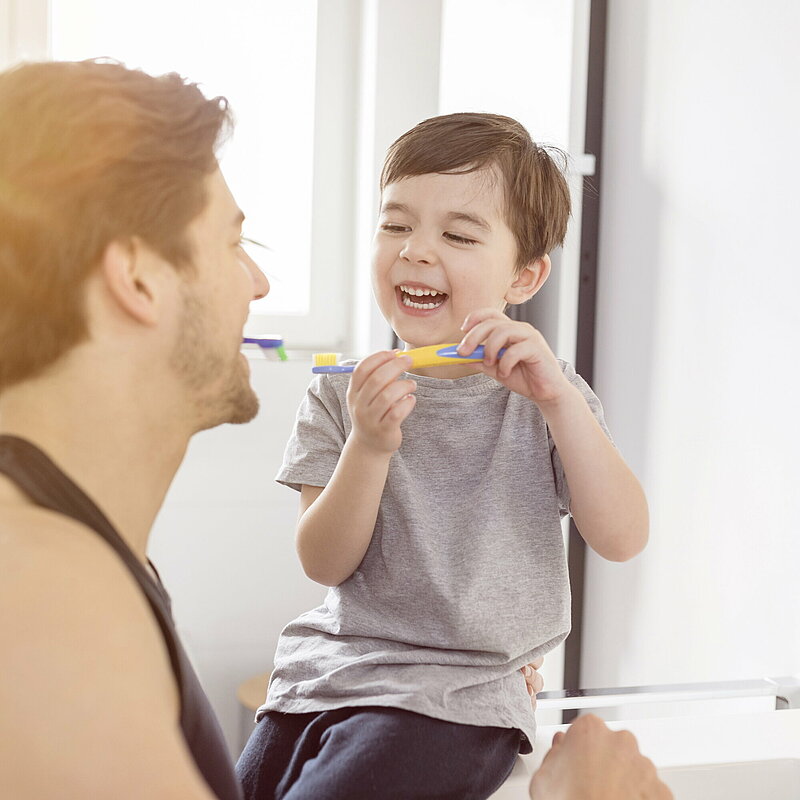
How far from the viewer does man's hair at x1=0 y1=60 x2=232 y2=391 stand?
498 millimetres

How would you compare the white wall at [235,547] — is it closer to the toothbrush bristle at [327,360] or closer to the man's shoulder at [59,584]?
the toothbrush bristle at [327,360]

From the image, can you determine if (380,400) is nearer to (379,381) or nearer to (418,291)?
(379,381)

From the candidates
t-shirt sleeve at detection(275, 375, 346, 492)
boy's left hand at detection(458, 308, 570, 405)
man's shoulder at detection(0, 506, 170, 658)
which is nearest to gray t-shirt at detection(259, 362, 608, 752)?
t-shirt sleeve at detection(275, 375, 346, 492)

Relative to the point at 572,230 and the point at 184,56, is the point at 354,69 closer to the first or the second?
the point at 184,56

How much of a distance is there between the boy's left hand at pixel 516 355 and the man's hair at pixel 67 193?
377 mm

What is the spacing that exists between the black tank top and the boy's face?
52 centimetres

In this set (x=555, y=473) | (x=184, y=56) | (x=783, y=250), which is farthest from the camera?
(x=184, y=56)

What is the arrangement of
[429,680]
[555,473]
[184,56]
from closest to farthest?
1. [429,680]
2. [555,473]
3. [184,56]

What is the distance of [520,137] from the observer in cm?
108

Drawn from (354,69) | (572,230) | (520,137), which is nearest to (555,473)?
(520,137)

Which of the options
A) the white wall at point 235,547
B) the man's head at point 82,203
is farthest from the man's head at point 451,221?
the white wall at point 235,547

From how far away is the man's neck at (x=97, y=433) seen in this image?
51 cm

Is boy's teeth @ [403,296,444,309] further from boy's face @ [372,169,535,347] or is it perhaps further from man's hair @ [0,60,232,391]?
man's hair @ [0,60,232,391]

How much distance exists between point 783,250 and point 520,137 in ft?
1.12
